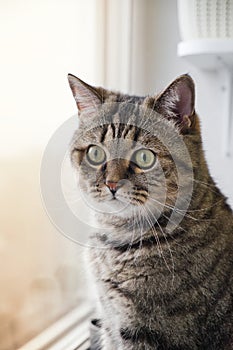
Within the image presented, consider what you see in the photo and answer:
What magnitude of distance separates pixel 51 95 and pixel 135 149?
38 centimetres

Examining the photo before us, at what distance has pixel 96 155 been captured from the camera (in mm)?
849

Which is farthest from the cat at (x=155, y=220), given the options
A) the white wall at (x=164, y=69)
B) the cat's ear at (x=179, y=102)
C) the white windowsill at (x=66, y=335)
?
the white wall at (x=164, y=69)

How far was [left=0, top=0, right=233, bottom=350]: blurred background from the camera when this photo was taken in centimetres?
104

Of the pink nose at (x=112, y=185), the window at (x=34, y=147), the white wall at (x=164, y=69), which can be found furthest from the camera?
the white wall at (x=164, y=69)

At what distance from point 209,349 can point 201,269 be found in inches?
5.2

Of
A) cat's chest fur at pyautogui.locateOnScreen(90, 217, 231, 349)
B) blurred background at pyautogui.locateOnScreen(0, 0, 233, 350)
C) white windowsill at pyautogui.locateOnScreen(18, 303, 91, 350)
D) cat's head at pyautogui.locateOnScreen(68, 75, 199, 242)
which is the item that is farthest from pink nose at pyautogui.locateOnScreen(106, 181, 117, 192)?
white windowsill at pyautogui.locateOnScreen(18, 303, 91, 350)

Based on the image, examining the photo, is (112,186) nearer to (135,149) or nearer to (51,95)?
(135,149)

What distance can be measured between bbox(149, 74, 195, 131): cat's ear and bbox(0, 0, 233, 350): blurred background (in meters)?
0.33

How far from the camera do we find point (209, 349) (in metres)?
0.85

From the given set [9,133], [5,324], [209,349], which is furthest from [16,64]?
[209,349]

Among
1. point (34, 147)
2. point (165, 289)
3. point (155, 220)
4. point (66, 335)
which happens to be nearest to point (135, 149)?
point (155, 220)

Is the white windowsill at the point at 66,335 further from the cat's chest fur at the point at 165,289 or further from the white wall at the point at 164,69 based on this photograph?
the white wall at the point at 164,69

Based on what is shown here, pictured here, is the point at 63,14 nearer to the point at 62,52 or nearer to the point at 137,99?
the point at 62,52

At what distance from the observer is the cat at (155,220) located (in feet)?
2.69
